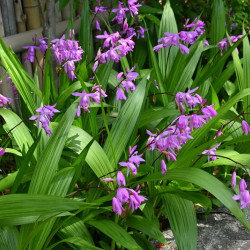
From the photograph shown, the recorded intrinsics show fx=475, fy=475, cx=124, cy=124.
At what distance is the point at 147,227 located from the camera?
2014mm

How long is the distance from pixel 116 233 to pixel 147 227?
0.20m

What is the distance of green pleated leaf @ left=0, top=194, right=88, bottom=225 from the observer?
4.76ft

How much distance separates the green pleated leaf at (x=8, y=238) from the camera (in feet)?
5.65

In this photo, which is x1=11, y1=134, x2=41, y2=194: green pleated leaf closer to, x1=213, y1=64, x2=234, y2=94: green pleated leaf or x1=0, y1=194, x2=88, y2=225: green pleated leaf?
x1=0, y1=194, x2=88, y2=225: green pleated leaf

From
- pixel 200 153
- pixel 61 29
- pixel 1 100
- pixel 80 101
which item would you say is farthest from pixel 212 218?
pixel 61 29

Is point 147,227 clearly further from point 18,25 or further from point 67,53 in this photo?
point 18,25

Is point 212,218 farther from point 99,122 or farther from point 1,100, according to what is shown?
point 1,100

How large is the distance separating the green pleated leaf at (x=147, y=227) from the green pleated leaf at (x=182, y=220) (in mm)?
62

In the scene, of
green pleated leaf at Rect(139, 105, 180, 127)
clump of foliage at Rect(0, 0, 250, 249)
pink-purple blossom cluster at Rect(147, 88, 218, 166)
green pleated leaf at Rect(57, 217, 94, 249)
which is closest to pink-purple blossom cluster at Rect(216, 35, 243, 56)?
clump of foliage at Rect(0, 0, 250, 249)

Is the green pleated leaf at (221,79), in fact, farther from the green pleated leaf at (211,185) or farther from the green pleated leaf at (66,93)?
the green pleated leaf at (211,185)

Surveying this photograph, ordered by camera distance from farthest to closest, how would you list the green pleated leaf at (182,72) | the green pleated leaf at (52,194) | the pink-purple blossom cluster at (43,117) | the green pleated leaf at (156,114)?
the green pleated leaf at (182,72)
the green pleated leaf at (156,114)
the pink-purple blossom cluster at (43,117)
the green pleated leaf at (52,194)

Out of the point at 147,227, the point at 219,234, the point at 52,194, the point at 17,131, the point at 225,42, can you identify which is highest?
the point at 225,42

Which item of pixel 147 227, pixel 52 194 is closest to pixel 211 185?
pixel 147 227

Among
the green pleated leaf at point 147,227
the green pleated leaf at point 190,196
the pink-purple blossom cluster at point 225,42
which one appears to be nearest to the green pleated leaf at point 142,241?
the green pleated leaf at point 147,227
